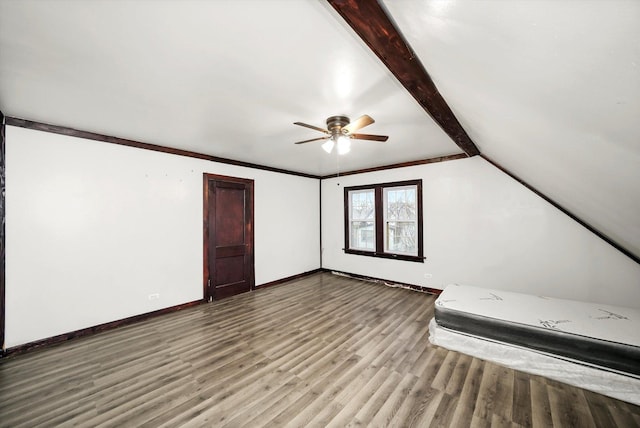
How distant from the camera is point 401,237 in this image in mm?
5070

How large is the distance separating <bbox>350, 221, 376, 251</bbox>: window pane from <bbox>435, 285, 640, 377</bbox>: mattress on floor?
8.50 ft

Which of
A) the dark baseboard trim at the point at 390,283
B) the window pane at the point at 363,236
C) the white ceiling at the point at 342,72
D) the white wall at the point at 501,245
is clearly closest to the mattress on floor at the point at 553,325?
the white wall at the point at 501,245

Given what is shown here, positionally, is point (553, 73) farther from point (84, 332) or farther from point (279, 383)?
point (84, 332)

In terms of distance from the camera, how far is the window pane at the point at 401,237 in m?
4.89

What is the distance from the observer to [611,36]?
24.8 inches

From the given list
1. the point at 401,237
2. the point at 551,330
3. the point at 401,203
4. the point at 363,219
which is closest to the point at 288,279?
the point at 363,219

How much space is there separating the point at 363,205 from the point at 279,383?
423 cm

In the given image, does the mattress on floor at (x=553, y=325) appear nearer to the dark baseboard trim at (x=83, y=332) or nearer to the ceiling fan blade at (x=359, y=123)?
the ceiling fan blade at (x=359, y=123)

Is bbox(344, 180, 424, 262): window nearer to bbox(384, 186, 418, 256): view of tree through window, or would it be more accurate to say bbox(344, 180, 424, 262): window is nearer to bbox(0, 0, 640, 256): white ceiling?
bbox(384, 186, 418, 256): view of tree through window

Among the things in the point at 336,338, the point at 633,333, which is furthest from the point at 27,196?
the point at 633,333

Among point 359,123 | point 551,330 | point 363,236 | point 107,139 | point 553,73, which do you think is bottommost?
point 551,330

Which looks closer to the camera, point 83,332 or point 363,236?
point 83,332

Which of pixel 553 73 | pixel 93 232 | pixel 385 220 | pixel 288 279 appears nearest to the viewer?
pixel 553 73

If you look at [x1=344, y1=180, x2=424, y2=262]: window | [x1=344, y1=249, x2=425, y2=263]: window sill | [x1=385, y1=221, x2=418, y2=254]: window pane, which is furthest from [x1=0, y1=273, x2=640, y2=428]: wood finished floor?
[x1=344, y1=180, x2=424, y2=262]: window
